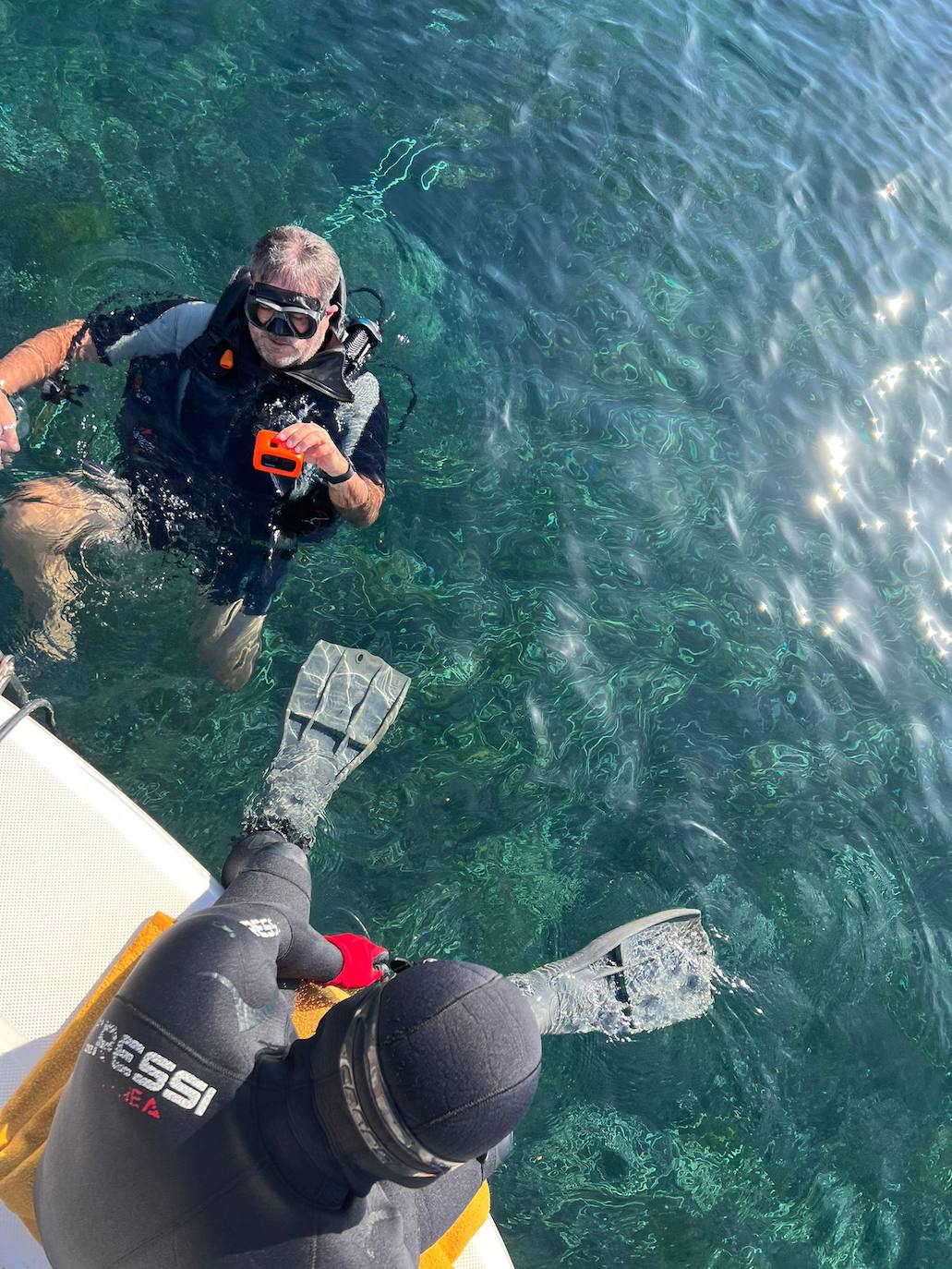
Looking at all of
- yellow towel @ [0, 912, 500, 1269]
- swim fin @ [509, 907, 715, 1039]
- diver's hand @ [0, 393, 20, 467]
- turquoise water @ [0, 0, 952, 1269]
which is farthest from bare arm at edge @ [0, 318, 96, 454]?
swim fin @ [509, 907, 715, 1039]

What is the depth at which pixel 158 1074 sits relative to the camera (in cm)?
193

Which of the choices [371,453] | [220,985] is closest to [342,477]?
[371,453]

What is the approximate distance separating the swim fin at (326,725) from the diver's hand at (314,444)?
1.06 m

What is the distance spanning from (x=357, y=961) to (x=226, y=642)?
1.97m

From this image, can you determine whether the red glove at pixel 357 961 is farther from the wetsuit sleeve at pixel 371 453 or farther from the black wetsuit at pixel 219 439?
the wetsuit sleeve at pixel 371 453

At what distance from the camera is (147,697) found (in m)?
4.50

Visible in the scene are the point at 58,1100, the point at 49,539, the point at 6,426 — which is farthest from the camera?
the point at 49,539

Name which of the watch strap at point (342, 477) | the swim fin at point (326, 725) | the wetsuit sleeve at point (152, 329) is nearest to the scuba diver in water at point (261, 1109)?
the swim fin at point (326, 725)

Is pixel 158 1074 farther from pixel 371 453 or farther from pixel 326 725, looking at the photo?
pixel 371 453

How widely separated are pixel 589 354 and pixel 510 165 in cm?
183

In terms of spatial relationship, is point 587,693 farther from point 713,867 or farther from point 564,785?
point 713,867

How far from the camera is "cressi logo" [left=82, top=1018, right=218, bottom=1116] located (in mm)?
1923

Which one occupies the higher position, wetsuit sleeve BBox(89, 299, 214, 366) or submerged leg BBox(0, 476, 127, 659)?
wetsuit sleeve BBox(89, 299, 214, 366)

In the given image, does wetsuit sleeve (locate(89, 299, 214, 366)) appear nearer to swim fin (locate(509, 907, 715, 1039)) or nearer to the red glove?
the red glove
